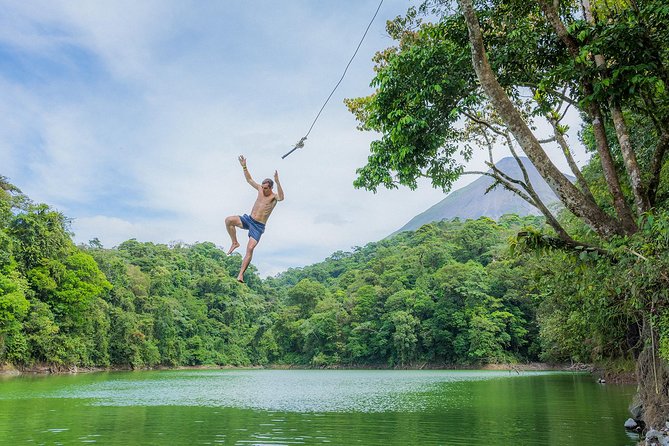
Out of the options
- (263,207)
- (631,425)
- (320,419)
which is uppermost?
(263,207)

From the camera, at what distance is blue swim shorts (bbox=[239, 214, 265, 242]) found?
227 inches

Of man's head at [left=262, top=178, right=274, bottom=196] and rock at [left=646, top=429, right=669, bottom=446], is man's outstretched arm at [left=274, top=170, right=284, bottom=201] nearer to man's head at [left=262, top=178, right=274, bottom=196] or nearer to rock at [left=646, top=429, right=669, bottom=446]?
man's head at [left=262, top=178, right=274, bottom=196]

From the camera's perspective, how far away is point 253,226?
19.0ft

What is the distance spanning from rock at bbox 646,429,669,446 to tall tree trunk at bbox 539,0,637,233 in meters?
4.32

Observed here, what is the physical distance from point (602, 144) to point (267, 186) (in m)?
3.97

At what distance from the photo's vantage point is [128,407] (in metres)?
16.4

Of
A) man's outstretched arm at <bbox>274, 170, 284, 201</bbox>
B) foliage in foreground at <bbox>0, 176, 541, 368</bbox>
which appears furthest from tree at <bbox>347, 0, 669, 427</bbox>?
foliage in foreground at <bbox>0, 176, 541, 368</bbox>

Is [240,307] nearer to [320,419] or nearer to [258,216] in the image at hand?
[320,419]

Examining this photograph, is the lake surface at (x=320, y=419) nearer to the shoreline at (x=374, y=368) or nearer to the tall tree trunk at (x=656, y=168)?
the tall tree trunk at (x=656, y=168)

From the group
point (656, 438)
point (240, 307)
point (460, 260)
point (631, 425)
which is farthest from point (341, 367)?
point (656, 438)

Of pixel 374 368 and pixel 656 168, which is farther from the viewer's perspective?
pixel 374 368

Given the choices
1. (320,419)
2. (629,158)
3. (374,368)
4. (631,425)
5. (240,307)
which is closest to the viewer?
(629,158)

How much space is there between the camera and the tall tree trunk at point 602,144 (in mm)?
6184

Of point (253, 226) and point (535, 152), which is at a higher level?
point (535, 152)
